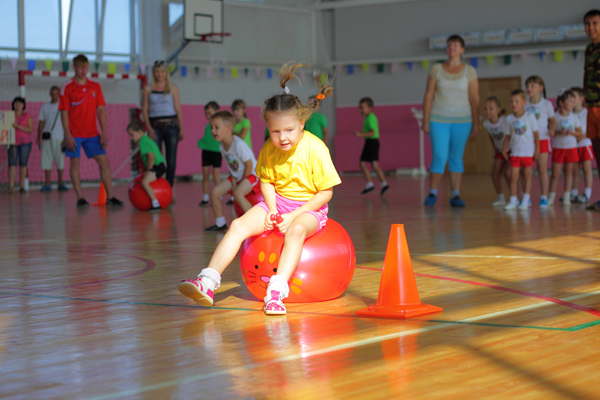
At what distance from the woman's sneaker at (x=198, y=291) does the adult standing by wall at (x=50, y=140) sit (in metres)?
10.8

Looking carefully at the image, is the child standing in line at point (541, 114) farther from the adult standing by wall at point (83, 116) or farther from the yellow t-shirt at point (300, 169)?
the yellow t-shirt at point (300, 169)

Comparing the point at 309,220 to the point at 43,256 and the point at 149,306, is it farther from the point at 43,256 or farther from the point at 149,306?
the point at 43,256

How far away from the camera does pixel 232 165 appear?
615 cm

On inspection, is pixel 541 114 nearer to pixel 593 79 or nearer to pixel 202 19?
pixel 593 79

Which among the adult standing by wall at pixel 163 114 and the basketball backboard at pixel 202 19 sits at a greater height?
the basketball backboard at pixel 202 19

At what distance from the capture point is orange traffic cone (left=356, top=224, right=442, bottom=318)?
274 centimetres

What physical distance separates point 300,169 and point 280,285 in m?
0.65

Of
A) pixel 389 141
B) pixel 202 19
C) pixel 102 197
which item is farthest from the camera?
pixel 389 141

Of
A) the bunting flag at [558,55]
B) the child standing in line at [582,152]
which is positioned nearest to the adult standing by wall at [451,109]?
the child standing in line at [582,152]

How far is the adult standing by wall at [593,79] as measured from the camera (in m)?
6.75

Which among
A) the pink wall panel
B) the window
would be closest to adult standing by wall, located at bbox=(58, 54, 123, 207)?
the window

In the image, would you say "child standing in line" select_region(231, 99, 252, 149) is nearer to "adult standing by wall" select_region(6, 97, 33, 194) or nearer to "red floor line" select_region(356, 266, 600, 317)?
"adult standing by wall" select_region(6, 97, 33, 194)

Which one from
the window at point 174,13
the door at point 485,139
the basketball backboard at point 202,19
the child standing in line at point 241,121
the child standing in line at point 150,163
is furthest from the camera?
the door at point 485,139

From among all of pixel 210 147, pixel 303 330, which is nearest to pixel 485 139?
pixel 210 147
